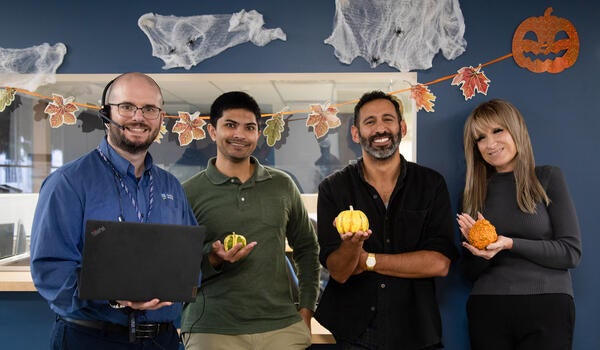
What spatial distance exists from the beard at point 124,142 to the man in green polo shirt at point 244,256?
0.55 m

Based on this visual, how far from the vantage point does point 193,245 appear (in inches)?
62.7

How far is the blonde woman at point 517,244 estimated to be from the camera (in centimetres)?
217

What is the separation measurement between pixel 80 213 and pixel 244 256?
0.75m

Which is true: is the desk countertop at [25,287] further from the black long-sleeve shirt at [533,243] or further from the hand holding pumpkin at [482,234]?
the hand holding pumpkin at [482,234]

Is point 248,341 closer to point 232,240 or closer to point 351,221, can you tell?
point 232,240

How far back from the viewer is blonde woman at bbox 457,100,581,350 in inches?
85.4

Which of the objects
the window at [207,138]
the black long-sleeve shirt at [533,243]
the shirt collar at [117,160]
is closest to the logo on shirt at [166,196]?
the shirt collar at [117,160]

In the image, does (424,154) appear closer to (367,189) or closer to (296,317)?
(367,189)

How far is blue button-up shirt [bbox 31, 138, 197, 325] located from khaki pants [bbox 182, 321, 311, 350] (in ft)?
1.37

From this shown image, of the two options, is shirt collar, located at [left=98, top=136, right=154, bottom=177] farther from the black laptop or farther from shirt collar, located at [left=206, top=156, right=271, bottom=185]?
shirt collar, located at [left=206, top=156, right=271, bottom=185]

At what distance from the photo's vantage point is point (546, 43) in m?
2.75

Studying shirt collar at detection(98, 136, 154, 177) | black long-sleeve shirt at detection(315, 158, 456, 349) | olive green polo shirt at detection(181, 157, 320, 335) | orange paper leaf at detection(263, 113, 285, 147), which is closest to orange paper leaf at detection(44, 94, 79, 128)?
olive green polo shirt at detection(181, 157, 320, 335)

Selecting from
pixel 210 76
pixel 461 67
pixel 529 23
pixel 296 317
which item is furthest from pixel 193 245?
pixel 529 23

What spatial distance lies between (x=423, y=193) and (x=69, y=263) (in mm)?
1476
